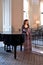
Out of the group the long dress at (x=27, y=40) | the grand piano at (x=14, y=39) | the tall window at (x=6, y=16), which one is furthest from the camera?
the tall window at (x=6, y=16)

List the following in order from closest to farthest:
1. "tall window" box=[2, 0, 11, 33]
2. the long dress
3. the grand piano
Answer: the grand piano → the long dress → "tall window" box=[2, 0, 11, 33]

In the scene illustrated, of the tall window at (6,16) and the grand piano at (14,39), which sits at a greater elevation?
the tall window at (6,16)

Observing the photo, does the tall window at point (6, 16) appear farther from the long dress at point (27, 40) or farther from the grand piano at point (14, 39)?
the grand piano at point (14, 39)

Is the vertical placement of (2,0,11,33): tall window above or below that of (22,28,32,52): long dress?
above

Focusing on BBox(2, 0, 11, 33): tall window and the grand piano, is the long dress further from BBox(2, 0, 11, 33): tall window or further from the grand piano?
the grand piano

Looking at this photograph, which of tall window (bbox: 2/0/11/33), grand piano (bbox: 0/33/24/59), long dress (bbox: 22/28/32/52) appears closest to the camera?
grand piano (bbox: 0/33/24/59)

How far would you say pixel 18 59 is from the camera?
6.98m

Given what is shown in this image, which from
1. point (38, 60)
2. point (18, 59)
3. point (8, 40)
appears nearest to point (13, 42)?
point (8, 40)

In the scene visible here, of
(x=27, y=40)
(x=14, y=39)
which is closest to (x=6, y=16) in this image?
(x=27, y=40)

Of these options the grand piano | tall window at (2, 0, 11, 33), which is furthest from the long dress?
the grand piano

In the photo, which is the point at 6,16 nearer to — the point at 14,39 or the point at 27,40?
the point at 27,40

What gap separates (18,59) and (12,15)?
144 inches

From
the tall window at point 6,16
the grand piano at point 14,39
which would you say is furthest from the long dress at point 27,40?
the grand piano at point 14,39

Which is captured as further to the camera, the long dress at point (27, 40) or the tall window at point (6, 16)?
the tall window at point (6, 16)
